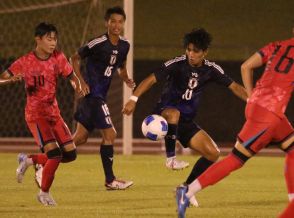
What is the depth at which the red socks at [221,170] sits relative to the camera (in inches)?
263

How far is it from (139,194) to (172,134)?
32.9 inches

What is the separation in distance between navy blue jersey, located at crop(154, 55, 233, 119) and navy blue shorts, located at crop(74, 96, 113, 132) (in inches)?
45.5

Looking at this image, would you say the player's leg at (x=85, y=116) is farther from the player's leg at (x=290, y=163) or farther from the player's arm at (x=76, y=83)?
the player's leg at (x=290, y=163)

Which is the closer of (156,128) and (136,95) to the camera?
(136,95)

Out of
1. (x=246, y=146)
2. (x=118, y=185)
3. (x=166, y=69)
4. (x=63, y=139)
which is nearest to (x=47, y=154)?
(x=63, y=139)

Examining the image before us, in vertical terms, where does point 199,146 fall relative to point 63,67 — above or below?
below

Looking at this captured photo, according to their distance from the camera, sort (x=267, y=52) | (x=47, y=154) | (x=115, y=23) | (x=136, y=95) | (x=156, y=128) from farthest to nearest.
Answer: (x=115, y=23) → (x=156, y=128) → (x=47, y=154) → (x=136, y=95) → (x=267, y=52)

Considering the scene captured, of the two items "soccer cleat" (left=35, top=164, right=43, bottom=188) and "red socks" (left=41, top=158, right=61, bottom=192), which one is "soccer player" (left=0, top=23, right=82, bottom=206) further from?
"soccer cleat" (left=35, top=164, right=43, bottom=188)

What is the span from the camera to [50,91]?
8.52 meters

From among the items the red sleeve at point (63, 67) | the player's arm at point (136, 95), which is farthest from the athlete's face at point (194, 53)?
the red sleeve at point (63, 67)

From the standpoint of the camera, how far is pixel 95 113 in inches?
388

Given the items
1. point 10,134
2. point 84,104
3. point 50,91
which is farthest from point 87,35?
point 50,91

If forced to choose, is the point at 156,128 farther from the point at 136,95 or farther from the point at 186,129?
the point at 136,95

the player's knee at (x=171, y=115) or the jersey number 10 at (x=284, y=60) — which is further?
the player's knee at (x=171, y=115)
